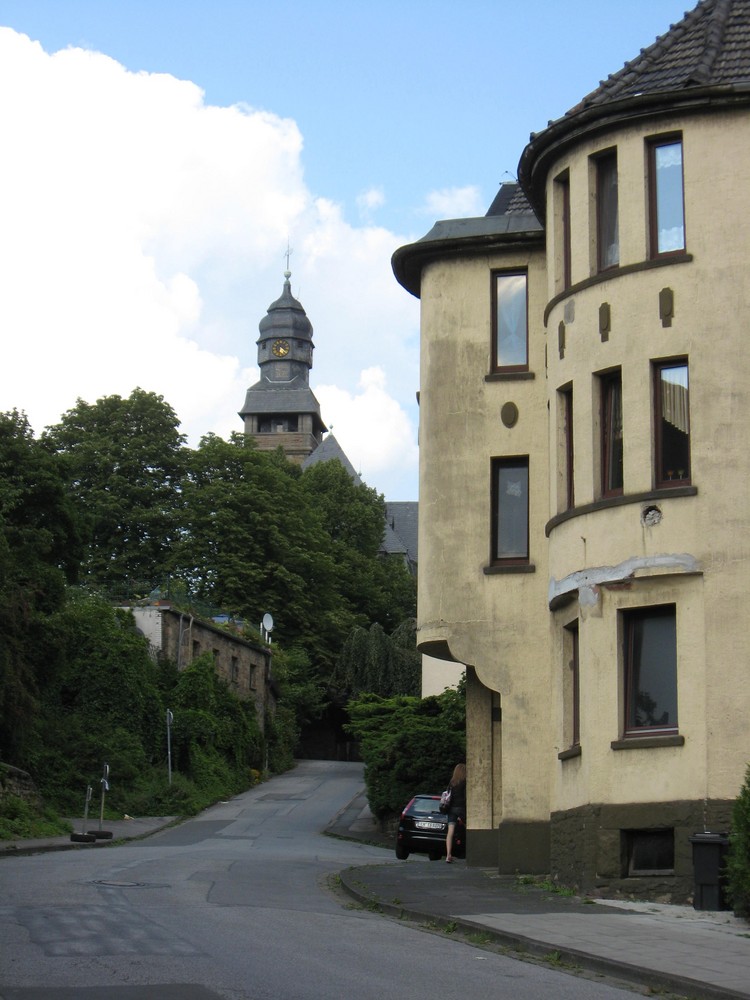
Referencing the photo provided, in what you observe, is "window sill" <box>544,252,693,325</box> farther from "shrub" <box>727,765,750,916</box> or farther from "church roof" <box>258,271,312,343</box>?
"church roof" <box>258,271,312,343</box>

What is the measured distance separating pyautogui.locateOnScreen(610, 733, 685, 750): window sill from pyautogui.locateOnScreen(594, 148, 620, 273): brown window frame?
6.12 metres

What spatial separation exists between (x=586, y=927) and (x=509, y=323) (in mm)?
11517

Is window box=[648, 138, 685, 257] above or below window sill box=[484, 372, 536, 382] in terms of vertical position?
above

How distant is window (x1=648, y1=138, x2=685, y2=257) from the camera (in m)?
19.7

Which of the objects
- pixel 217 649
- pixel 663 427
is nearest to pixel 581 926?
pixel 663 427

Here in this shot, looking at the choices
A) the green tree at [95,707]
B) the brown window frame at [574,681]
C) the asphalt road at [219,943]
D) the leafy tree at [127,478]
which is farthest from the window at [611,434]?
the leafy tree at [127,478]

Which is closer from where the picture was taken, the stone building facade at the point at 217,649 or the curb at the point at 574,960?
the curb at the point at 574,960

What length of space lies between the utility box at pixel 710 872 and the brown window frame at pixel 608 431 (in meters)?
4.69

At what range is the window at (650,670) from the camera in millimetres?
18578

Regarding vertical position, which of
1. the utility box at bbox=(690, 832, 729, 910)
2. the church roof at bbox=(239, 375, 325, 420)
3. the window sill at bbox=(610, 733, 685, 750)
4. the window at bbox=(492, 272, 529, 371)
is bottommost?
the utility box at bbox=(690, 832, 729, 910)

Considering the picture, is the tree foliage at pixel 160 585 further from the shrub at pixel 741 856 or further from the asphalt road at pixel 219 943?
the shrub at pixel 741 856

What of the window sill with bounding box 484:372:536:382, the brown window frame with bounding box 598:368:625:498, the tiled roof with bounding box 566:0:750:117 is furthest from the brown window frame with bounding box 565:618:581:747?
the tiled roof with bounding box 566:0:750:117

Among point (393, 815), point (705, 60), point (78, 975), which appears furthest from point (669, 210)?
point (393, 815)

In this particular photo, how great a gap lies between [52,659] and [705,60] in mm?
24995
